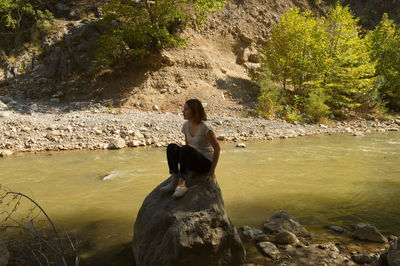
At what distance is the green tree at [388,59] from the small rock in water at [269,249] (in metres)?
20.7

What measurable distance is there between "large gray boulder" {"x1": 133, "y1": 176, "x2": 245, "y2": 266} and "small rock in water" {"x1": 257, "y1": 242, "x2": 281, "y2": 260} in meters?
0.42

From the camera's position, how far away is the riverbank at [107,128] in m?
10.5

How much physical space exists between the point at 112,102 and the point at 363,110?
17.0 metres

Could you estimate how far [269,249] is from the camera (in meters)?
3.67

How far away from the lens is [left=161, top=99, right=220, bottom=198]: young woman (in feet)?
11.6

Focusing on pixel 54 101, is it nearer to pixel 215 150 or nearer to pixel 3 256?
pixel 3 256

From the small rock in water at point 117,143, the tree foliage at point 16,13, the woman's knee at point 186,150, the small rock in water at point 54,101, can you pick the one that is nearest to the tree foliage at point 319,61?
→ the small rock in water at point 117,143

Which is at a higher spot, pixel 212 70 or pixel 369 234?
pixel 212 70

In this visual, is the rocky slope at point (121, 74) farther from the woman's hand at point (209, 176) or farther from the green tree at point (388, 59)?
the woman's hand at point (209, 176)

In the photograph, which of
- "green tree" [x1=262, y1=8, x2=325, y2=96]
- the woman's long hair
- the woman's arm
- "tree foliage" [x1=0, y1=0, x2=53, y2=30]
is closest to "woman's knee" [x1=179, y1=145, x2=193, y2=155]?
the woman's arm

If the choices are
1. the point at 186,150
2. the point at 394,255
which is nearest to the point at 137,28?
the point at 186,150

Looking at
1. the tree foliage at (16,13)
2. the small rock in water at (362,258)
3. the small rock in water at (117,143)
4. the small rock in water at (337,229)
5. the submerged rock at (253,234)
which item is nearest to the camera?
the small rock in water at (362,258)

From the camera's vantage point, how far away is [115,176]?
7402 millimetres

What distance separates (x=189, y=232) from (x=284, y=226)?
1.89m
